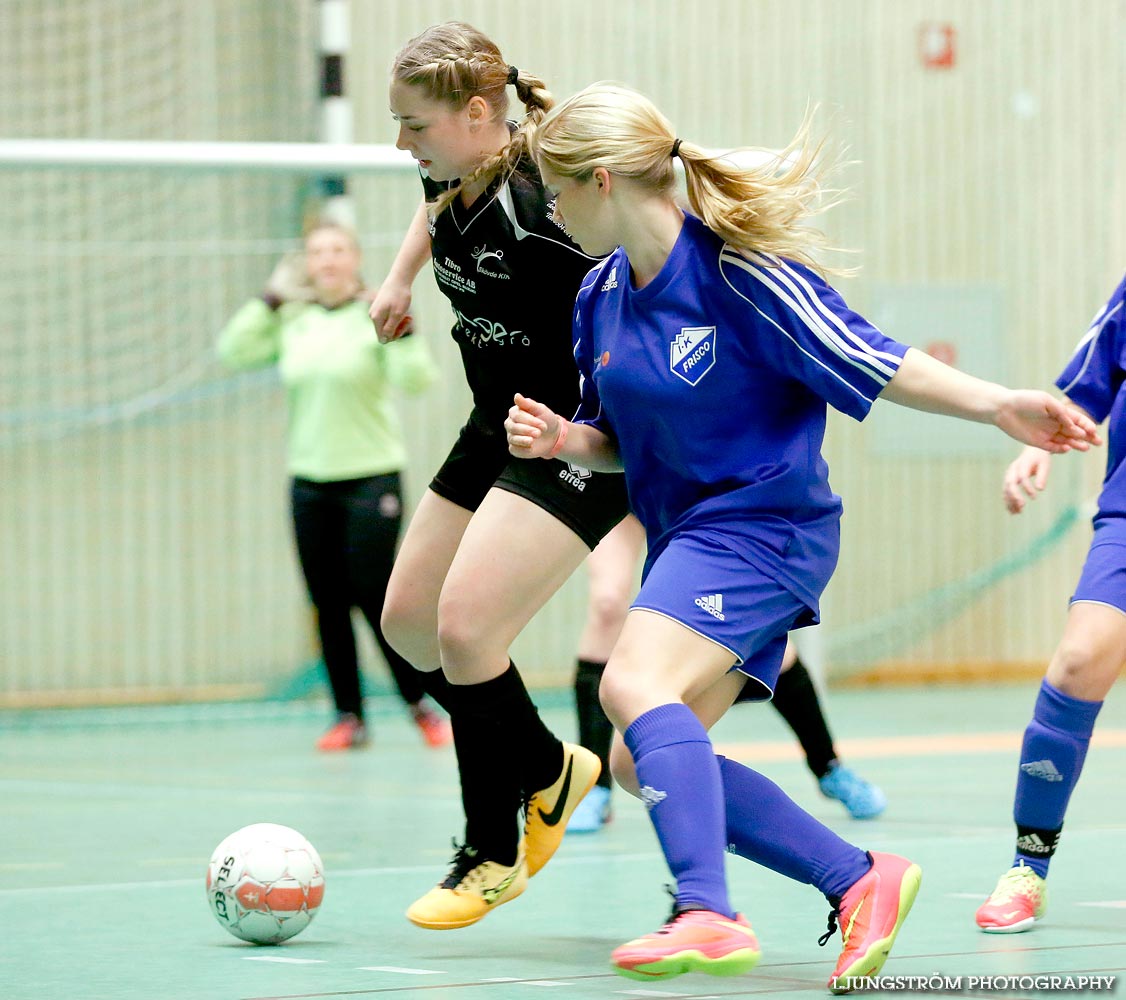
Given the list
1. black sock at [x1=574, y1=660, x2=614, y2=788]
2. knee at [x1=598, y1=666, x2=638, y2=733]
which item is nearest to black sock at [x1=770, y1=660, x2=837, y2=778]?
black sock at [x1=574, y1=660, x2=614, y2=788]

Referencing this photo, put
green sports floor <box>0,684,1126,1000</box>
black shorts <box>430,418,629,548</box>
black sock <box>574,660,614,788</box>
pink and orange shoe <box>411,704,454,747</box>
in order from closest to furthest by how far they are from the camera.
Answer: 1. green sports floor <box>0,684,1126,1000</box>
2. black shorts <box>430,418,629,548</box>
3. black sock <box>574,660,614,788</box>
4. pink and orange shoe <box>411,704,454,747</box>

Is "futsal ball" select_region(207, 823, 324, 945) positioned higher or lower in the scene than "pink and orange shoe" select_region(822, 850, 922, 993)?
lower

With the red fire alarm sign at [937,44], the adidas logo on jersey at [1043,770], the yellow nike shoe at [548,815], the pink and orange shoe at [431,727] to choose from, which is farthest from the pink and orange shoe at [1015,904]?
the red fire alarm sign at [937,44]

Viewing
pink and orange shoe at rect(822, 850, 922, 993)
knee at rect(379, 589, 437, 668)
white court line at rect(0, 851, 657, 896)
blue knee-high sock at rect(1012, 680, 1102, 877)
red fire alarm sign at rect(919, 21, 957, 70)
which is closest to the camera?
pink and orange shoe at rect(822, 850, 922, 993)

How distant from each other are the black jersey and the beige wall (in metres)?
5.64

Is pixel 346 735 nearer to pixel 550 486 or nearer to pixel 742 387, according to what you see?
pixel 550 486

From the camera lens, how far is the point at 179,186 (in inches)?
359

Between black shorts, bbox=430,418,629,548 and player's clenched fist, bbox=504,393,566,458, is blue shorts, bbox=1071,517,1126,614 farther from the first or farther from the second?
player's clenched fist, bbox=504,393,566,458

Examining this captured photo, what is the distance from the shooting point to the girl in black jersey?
137 inches

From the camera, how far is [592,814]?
199 inches

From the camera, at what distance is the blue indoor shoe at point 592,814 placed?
502cm

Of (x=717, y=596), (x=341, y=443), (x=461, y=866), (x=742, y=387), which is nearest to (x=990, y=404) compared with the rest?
(x=742, y=387)

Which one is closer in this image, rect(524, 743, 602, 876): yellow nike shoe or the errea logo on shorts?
the errea logo on shorts

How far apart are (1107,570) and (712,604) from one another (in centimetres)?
106
